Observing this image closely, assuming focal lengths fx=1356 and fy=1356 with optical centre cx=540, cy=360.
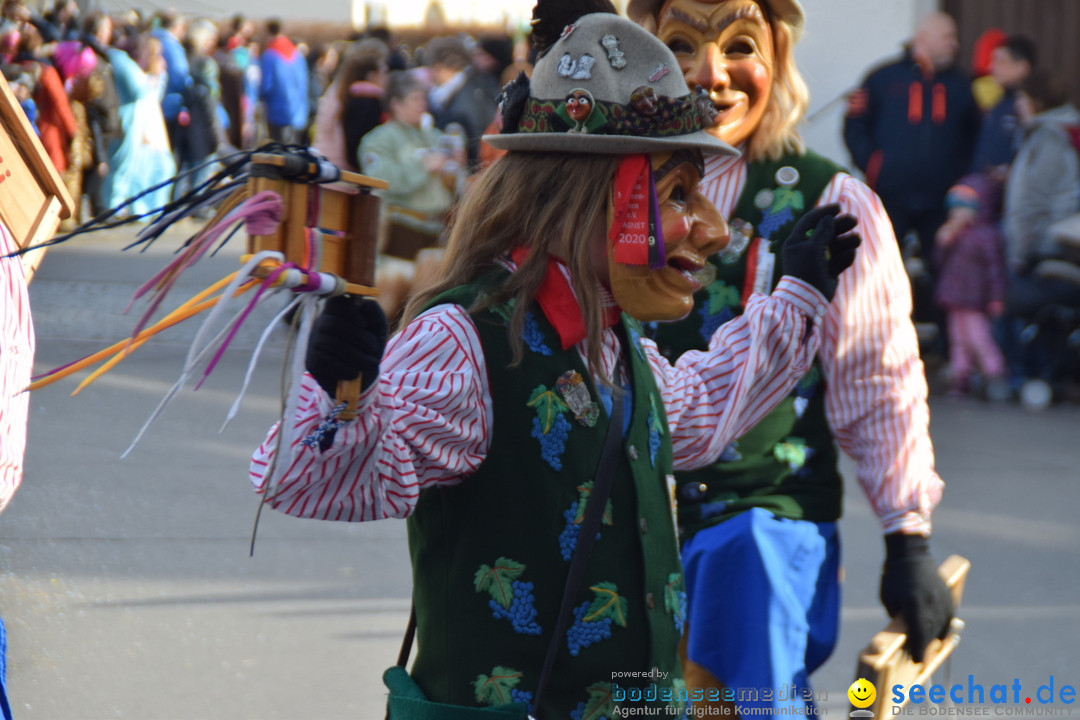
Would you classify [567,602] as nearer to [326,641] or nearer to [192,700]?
[192,700]

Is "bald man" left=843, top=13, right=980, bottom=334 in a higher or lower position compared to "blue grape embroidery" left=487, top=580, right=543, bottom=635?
lower

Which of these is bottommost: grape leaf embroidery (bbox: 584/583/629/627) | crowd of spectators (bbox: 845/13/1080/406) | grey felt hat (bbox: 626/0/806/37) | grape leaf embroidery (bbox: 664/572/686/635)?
crowd of spectators (bbox: 845/13/1080/406)

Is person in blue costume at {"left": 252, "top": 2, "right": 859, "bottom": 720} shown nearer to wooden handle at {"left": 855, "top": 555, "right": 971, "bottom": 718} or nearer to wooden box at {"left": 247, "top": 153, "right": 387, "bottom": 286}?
wooden box at {"left": 247, "top": 153, "right": 387, "bottom": 286}

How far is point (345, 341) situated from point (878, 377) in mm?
1462

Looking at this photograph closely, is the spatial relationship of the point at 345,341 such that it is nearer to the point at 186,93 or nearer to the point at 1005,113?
the point at 1005,113

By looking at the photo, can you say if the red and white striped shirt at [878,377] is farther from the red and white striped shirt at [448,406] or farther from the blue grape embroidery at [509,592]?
the blue grape embroidery at [509,592]

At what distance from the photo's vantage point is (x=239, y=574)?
16.3ft

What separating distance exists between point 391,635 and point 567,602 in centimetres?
277

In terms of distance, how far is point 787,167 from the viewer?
2775mm

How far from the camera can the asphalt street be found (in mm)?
4117

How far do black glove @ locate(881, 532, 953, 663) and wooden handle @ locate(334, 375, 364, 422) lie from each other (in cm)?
147

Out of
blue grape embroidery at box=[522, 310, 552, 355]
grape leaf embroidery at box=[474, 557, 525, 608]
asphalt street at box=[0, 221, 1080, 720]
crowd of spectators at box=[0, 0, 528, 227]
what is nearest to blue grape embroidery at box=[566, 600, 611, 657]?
grape leaf embroidery at box=[474, 557, 525, 608]

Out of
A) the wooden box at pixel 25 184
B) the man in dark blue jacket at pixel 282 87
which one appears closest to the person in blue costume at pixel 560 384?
the wooden box at pixel 25 184

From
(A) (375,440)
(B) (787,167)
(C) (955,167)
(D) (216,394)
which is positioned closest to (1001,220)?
(C) (955,167)
